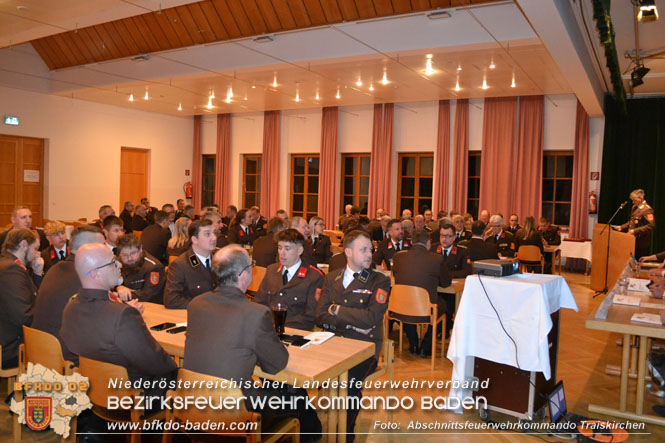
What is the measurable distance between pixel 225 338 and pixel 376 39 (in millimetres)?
6972

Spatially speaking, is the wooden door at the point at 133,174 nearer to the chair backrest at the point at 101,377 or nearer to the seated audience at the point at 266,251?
the seated audience at the point at 266,251

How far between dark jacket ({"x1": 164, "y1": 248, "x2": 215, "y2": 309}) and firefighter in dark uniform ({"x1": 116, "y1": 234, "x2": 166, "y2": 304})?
302 millimetres

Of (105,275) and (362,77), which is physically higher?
(362,77)

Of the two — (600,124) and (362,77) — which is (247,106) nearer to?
(362,77)

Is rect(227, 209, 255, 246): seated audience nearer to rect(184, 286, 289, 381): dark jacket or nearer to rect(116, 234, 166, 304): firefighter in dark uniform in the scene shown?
rect(116, 234, 166, 304): firefighter in dark uniform

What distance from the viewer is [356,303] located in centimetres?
377

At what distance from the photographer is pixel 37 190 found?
530 inches

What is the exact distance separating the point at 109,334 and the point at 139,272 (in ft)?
6.10

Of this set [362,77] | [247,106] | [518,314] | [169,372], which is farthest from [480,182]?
[169,372]

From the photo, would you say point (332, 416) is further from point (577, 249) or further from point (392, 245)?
point (577, 249)

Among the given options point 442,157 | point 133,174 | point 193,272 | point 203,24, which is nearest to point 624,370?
point 193,272

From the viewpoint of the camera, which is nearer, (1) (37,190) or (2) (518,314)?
(2) (518,314)

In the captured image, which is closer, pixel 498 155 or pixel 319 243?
pixel 319 243

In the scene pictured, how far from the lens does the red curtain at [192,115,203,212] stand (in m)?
16.9
